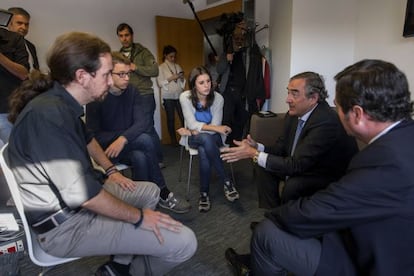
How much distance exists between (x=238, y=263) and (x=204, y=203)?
29.7 inches

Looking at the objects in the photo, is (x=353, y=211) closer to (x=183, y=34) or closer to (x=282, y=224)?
(x=282, y=224)

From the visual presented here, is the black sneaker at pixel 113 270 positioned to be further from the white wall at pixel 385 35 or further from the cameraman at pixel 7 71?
the white wall at pixel 385 35

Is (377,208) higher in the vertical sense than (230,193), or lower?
higher

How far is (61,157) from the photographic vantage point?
897mm

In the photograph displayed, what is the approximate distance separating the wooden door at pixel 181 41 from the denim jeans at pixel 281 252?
3158 mm

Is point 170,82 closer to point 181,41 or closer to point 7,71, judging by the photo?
point 181,41

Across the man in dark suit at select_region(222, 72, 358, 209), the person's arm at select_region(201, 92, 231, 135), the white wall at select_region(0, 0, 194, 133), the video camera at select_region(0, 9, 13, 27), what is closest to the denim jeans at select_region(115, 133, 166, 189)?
the person's arm at select_region(201, 92, 231, 135)

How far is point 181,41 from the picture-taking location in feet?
13.2

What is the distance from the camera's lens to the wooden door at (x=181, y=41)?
3.86 m

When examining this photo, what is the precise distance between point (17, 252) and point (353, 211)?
1.57 meters

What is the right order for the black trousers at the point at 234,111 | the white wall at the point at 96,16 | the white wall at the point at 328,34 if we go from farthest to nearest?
the black trousers at the point at 234,111
the white wall at the point at 96,16
the white wall at the point at 328,34

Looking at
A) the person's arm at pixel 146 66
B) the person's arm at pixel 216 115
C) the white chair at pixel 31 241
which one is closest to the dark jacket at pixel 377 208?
the white chair at pixel 31 241

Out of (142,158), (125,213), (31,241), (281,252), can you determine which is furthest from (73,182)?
(142,158)

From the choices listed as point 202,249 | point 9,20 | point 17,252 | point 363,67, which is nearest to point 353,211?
point 363,67
